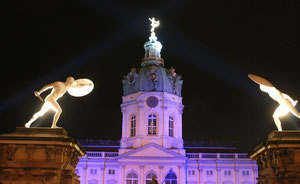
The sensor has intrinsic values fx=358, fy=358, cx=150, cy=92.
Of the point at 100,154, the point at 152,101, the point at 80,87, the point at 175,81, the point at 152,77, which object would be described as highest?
the point at 175,81

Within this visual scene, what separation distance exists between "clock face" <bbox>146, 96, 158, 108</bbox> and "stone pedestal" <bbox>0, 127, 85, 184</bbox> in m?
36.7

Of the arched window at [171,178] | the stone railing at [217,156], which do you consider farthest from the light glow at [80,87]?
the stone railing at [217,156]

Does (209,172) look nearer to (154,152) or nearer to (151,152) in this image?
(154,152)

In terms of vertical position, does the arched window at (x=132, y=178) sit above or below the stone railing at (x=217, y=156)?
below

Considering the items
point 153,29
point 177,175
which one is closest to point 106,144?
point 177,175

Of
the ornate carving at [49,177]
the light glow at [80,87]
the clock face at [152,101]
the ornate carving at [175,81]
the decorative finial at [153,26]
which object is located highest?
the decorative finial at [153,26]

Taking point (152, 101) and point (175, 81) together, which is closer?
point (152, 101)

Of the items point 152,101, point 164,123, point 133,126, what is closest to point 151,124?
point 164,123

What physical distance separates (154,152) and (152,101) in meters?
7.52

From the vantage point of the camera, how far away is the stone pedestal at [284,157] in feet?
53.0

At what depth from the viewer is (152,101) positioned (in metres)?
53.0

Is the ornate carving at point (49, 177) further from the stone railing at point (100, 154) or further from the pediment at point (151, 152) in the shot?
the stone railing at point (100, 154)

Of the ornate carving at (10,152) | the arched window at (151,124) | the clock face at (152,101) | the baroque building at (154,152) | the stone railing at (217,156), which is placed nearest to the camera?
the ornate carving at (10,152)

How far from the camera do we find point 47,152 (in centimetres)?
1617
